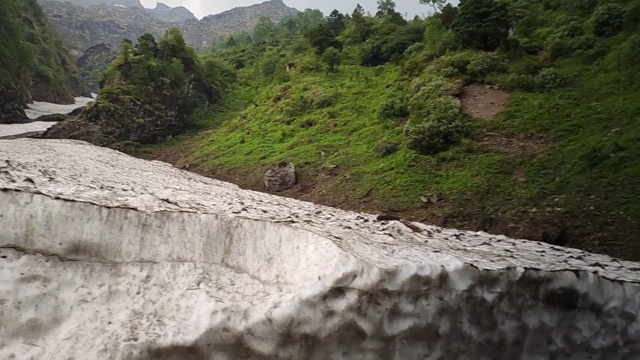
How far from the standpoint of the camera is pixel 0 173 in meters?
8.27

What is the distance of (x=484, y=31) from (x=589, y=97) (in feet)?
26.0

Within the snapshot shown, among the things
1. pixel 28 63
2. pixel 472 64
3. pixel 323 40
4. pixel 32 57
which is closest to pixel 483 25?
pixel 472 64

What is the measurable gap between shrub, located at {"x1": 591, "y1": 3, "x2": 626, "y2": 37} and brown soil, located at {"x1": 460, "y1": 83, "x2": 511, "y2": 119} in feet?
19.2

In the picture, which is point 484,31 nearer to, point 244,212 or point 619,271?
point 619,271

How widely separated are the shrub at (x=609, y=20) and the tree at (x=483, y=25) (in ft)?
13.6

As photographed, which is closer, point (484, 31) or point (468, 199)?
point (468, 199)

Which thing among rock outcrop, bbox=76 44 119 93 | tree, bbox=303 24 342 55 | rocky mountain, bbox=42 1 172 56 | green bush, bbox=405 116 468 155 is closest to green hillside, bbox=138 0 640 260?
green bush, bbox=405 116 468 155

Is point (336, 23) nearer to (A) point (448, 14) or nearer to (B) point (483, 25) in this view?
(A) point (448, 14)

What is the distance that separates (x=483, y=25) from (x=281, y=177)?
13590mm

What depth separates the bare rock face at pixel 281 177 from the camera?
20.0 meters

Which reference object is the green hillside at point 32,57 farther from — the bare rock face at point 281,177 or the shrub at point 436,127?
the shrub at point 436,127

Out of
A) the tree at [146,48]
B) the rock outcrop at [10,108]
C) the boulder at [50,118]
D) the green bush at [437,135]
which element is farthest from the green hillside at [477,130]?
the rock outcrop at [10,108]

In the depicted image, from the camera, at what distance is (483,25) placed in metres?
22.9

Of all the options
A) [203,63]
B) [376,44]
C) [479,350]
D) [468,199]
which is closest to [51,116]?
[203,63]
